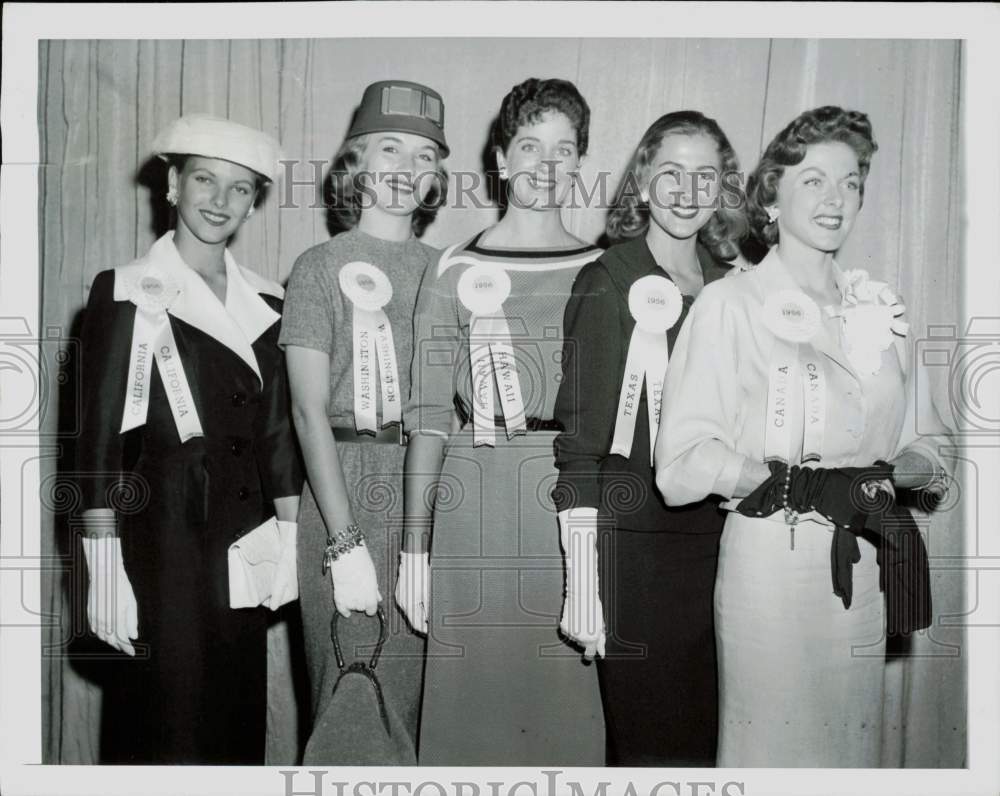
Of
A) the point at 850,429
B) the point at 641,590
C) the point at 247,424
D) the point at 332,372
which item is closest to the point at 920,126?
the point at 850,429

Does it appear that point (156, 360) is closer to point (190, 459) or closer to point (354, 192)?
point (190, 459)

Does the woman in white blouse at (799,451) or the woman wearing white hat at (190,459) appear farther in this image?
the woman wearing white hat at (190,459)

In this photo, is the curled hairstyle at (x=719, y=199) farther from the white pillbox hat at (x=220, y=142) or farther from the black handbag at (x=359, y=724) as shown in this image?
the black handbag at (x=359, y=724)

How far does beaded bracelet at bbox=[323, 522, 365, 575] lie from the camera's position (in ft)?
6.26

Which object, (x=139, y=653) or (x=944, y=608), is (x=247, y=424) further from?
(x=944, y=608)

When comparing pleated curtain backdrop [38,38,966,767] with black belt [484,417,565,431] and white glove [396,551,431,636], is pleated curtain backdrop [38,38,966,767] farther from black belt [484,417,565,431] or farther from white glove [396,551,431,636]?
black belt [484,417,565,431]

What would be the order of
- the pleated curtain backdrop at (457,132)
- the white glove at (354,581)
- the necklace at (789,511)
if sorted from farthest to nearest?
1. the pleated curtain backdrop at (457,132)
2. the white glove at (354,581)
3. the necklace at (789,511)

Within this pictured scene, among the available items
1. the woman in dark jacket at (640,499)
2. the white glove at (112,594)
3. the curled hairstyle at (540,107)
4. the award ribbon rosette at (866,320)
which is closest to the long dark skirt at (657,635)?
the woman in dark jacket at (640,499)

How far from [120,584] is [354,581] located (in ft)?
1.53

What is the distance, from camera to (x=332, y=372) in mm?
1924

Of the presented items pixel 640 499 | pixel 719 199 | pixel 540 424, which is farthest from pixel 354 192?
pixel 640 499

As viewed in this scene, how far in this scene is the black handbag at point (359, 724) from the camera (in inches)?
76.2

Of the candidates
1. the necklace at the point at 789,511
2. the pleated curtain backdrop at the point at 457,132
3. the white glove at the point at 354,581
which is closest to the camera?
the necklace at the point at 789,511

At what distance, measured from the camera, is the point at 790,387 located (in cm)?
186
